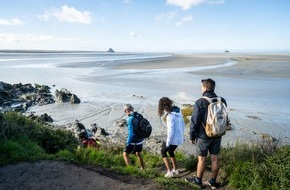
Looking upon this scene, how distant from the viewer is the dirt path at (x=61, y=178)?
6.28m

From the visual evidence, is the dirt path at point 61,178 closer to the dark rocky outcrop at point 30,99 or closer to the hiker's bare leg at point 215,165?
the hiker's bare leg at point 215,165

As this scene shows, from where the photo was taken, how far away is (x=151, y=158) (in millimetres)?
10305

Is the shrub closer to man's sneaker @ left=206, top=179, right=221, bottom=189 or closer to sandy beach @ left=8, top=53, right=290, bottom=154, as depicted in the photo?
sandy beach @ left=8, top=53, right=290, bottom=154

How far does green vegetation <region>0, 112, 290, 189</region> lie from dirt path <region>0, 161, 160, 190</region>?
36cm

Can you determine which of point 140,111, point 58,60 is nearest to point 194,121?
point 140,111

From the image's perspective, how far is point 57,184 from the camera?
20.8ft

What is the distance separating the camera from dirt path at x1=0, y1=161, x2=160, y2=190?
20.6ft

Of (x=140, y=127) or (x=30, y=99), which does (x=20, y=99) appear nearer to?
(x=30, y=99)

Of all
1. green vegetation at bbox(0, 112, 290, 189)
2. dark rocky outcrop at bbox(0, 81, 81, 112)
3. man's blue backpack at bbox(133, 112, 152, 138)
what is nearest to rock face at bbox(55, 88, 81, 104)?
dark rocky outcrop at bbox(0, 81, 81, 112)

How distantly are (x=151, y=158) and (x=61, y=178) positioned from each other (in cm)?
416

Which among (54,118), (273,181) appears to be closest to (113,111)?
(54,118)

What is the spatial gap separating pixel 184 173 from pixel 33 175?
140 inches

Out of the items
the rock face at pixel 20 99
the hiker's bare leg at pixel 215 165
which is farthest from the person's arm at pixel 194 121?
the rock face at pixel 20 99

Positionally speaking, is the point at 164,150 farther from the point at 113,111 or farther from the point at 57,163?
the point at 113,111
